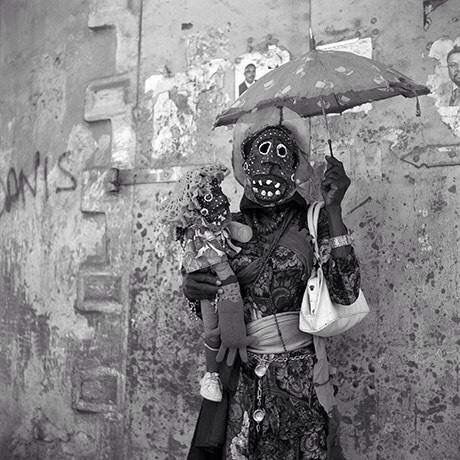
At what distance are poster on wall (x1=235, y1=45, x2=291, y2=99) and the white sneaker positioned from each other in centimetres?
187

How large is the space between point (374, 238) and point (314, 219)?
81cm

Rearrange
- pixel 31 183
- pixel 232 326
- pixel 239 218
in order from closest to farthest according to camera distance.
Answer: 1. pixel 232 326
2. pixel 239 218
3. pixel 31 183

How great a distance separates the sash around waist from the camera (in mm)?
3154

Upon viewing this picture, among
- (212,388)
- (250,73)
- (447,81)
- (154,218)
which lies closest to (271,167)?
(212,388)

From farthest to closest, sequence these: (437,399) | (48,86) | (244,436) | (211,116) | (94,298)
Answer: (48,86) → (94,298) → (211,116) → (437,399) → (244,436)

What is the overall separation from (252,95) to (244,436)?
151cm

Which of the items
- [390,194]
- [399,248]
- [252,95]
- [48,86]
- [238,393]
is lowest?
[238,393]

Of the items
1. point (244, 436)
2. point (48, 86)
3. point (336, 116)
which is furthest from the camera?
point (48, 86)

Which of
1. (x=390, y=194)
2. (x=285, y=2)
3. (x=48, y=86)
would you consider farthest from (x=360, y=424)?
(x=48, y=86)

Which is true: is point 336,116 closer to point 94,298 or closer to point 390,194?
point 390,194

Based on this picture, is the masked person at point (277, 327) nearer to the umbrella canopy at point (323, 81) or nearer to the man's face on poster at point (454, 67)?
the umbrella canopy at point (323, 81)

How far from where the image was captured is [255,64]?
427 centimetres

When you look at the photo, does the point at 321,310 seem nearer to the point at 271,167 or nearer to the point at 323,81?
the point at 271,167

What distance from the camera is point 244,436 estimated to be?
312cm
